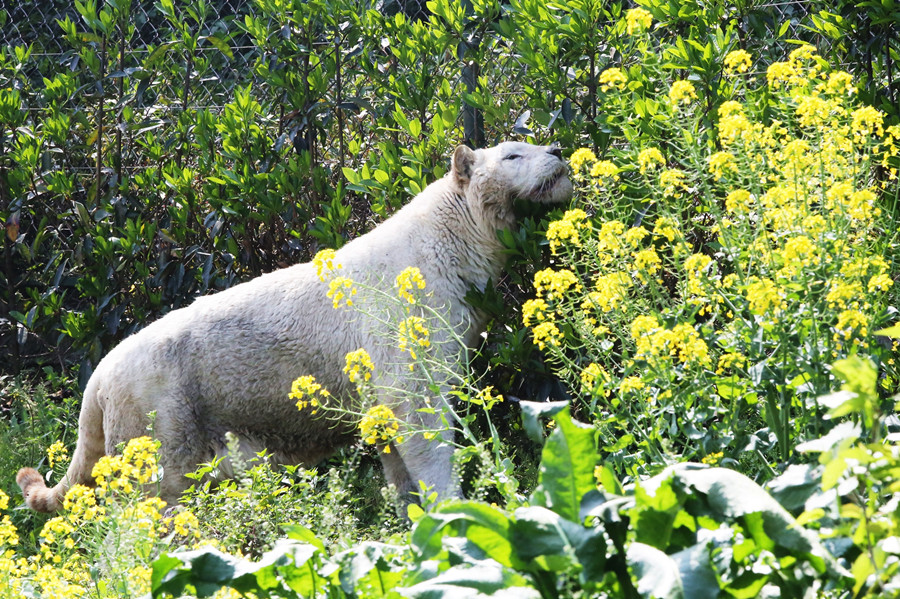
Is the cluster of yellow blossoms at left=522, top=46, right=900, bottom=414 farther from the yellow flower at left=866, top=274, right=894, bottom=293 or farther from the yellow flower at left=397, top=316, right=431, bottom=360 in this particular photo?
the yellow flower at left=397, top=316, right=431, bottom=360

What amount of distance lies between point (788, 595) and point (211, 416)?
11.0 ft

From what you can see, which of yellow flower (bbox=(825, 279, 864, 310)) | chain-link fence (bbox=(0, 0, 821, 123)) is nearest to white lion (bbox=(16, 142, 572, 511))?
chain-link fence (bbox=(0, 0, 821, 123))

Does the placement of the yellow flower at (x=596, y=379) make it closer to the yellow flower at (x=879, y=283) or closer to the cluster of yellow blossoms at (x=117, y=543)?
the yellow flower at (x=879, y=283)

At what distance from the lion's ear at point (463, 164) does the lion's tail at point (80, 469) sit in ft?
7.02

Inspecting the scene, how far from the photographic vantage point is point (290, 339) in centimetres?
466

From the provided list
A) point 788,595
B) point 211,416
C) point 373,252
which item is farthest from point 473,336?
point 788,595

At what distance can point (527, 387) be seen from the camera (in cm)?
493

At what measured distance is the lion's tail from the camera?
4.86 meters

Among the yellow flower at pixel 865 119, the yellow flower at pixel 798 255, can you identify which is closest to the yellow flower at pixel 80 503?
the yellow flower at pixel 798 255

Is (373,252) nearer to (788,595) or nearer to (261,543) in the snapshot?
(261,543)

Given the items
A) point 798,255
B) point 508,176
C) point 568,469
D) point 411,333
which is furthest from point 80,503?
point 508,176

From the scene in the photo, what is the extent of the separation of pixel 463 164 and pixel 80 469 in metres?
2.53

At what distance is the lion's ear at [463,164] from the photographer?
4695 mm

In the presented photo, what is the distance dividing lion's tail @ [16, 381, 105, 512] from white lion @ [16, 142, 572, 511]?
15 millimetres
